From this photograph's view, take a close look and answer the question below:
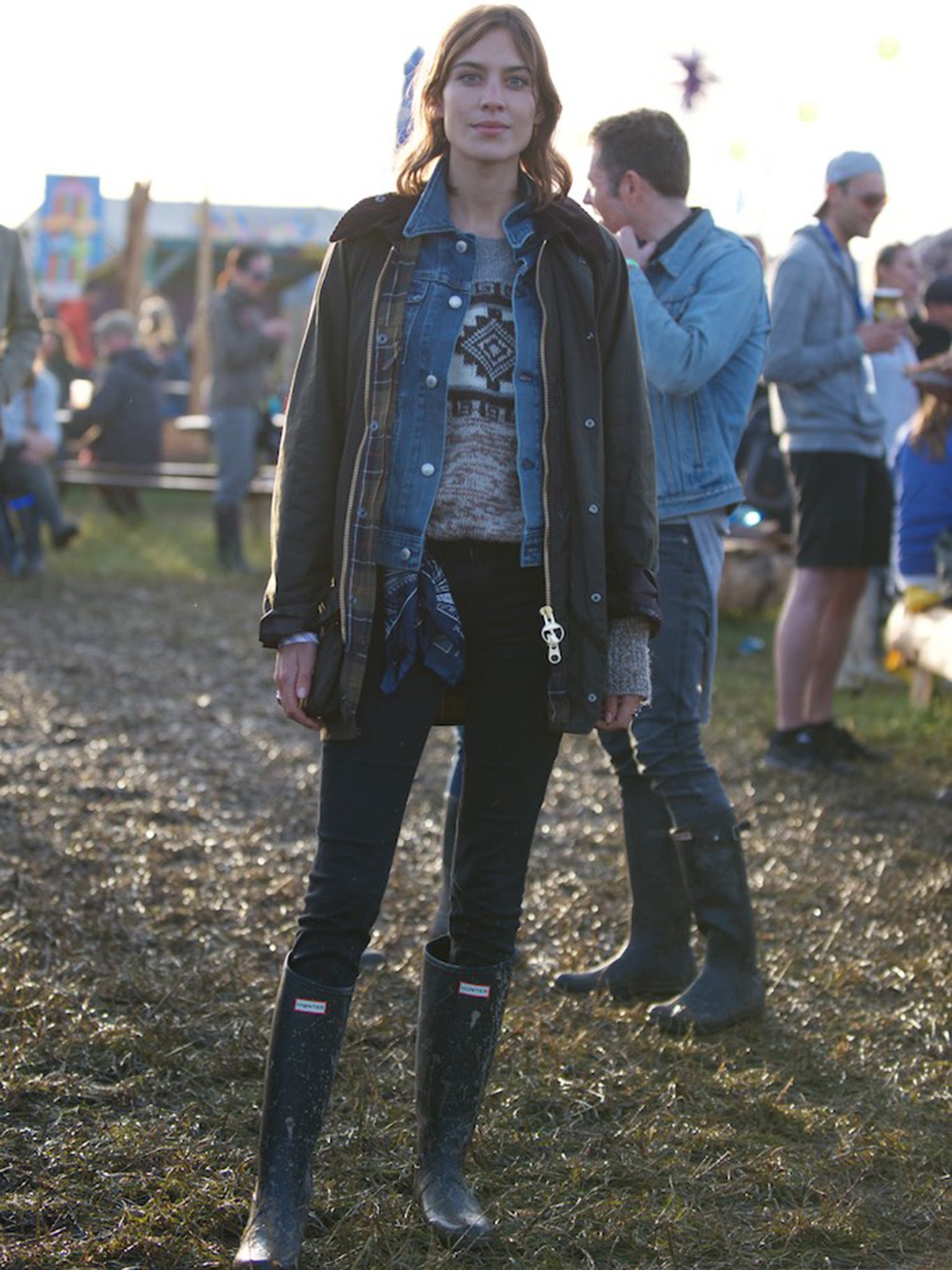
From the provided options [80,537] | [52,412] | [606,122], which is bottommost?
[80,537]

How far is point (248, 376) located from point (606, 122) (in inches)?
343

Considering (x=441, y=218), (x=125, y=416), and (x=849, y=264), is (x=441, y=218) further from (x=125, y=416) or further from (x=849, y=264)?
(x=125, y=416)

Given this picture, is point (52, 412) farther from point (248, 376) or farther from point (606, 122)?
point (606, 122)

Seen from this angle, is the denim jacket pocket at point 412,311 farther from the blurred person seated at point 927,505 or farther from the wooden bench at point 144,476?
the wooden bench at point 144,476

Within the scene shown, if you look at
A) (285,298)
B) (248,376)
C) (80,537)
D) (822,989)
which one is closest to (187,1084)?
(822,989)

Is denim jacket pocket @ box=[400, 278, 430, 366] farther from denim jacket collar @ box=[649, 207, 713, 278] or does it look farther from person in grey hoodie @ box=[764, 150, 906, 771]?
person in grey hoodie @ box=[764, 150, 906, 771]

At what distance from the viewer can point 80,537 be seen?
14438mm

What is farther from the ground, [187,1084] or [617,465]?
[617,465]

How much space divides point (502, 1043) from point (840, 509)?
3393 millimetres

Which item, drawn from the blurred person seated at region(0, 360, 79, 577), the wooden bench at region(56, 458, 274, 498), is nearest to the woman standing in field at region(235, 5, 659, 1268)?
the blurred person seated at region(0, 360, 79, 577)

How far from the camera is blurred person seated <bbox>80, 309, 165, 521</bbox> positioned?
15336mm

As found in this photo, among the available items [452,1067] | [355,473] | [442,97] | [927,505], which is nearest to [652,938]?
[452,1067]

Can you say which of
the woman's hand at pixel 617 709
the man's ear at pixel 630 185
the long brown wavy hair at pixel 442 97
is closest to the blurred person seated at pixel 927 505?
the man's ear at pixel 630 185

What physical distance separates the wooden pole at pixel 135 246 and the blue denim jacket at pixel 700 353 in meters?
18.2
